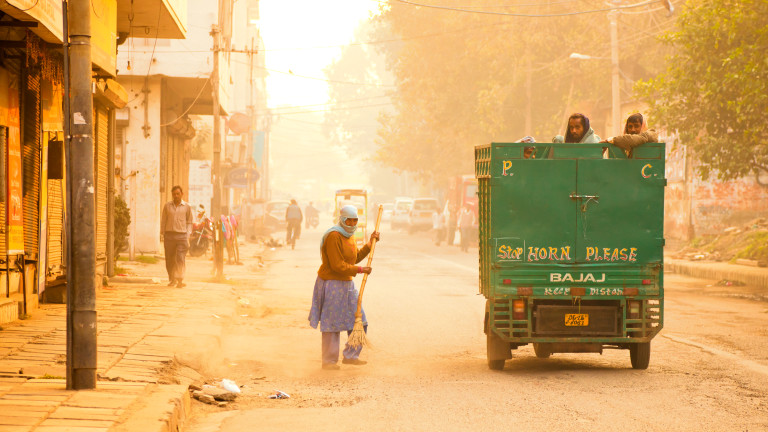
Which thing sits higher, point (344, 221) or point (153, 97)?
point (153, 97)

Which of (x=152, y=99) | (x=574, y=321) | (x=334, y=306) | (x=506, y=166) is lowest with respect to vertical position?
(x=574, y=321)

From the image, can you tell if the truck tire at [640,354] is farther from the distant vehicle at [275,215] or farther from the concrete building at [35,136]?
the distant vehicle at [275,215]

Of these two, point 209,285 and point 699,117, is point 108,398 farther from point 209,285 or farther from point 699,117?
point 699,117

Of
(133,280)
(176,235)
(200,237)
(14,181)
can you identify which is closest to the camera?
(14,181)

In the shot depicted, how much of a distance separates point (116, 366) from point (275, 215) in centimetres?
5052

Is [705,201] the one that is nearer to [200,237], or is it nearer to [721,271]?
[721,271]

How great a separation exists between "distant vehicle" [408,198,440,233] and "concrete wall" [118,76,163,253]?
3038 centimetres

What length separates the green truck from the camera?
10133 millimetres

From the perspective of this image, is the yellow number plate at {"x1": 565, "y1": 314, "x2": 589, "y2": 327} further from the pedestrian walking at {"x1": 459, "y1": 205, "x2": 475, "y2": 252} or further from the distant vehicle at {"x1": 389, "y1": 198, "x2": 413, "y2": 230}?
the distant vehicle at {"x1": 389, "y1": 198, "x2": 413, "y2": 230}

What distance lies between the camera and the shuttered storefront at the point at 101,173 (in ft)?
56.6

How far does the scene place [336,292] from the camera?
10.5m

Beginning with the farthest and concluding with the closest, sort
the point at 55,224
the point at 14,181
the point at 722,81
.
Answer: the point at 722,81
the point at 55,224
the point at 14,181

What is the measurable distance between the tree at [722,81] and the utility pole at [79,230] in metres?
14.5

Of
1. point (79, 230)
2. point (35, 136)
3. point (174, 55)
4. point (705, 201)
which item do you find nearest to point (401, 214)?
point (705, 201)
